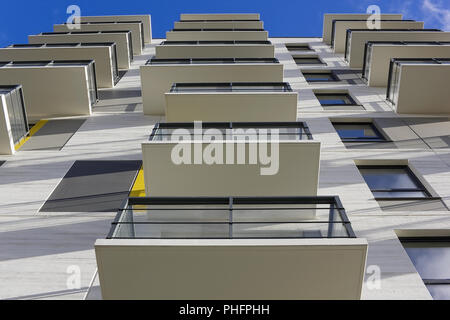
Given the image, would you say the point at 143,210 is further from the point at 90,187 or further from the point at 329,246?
the point at 90,187

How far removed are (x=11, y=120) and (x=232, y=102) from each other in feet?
21.4

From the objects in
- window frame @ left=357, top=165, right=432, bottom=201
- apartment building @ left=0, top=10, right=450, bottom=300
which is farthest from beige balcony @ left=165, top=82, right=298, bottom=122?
window frame @ left=357, top=165, right=432, bottom=201

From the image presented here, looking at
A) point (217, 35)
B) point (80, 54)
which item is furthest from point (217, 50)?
point (80, 54)

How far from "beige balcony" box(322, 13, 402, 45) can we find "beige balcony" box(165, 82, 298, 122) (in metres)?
16.5

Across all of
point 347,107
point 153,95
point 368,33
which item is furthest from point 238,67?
point 368,33

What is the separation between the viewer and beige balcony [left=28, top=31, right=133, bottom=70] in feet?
72.6

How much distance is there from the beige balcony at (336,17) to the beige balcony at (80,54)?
1453 cm

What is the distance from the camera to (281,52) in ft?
81.9

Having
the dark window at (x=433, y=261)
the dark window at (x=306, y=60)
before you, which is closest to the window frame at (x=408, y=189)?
the dark window at (x=433, y=261)

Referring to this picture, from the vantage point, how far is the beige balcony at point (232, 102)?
1254cm

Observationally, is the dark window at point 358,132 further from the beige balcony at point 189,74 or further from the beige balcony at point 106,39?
the beige balcony at point 106,39
